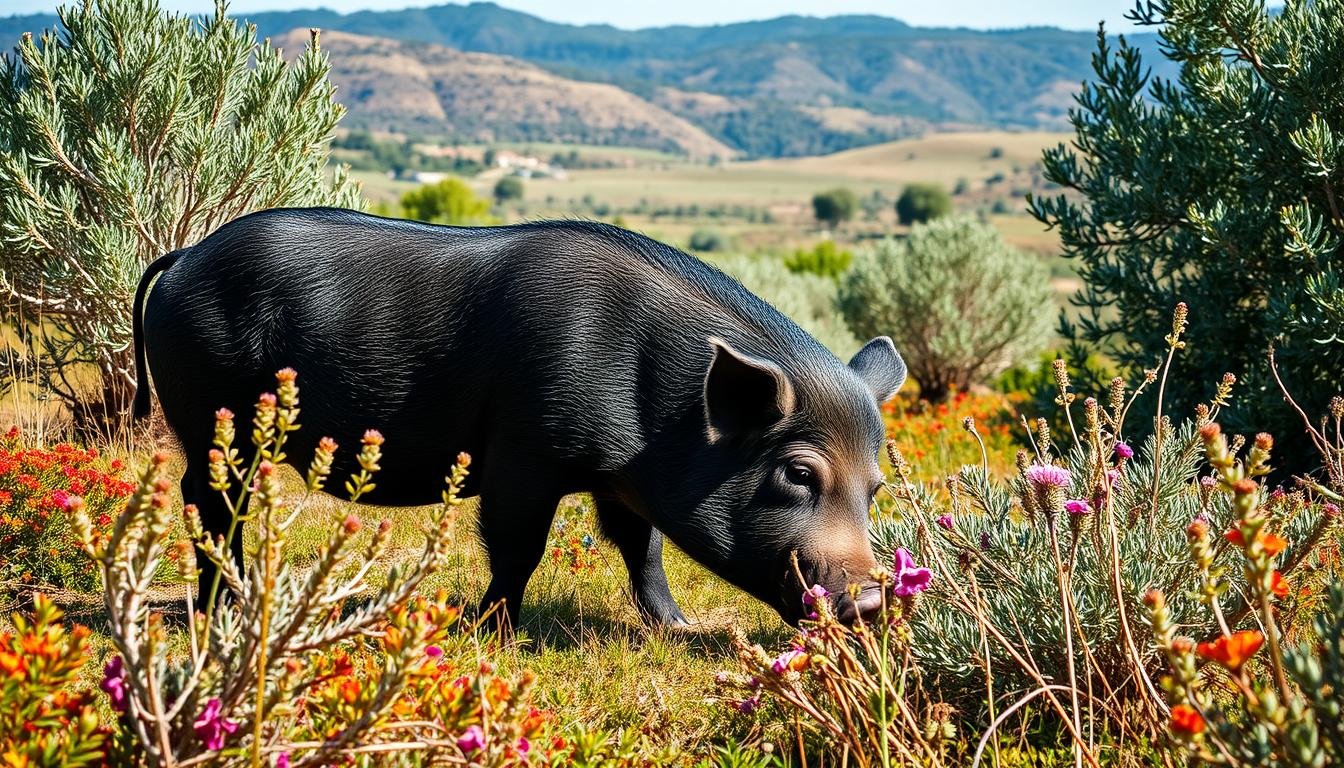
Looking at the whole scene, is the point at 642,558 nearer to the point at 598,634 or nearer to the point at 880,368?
the point at 598,634

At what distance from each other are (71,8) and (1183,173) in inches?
230

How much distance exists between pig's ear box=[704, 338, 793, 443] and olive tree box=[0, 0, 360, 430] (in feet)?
13.2

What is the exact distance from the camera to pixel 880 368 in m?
3.90

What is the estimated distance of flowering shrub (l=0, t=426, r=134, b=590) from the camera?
4254mm

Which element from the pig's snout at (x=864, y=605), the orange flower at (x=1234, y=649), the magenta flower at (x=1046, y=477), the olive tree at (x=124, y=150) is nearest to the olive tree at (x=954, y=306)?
the olive tree at (x=124, y=150)

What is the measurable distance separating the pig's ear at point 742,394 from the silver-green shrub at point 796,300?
7402 millimetres

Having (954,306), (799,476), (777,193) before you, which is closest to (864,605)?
(799,476)

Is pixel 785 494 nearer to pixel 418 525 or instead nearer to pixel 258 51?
pixel 418 525

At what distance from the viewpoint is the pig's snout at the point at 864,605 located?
2846 mm

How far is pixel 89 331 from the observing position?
6641 millimetres

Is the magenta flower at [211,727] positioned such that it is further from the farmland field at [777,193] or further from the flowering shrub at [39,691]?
the farmland field at [777,193]

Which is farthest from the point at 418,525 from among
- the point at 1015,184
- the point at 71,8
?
the point at 1015,184

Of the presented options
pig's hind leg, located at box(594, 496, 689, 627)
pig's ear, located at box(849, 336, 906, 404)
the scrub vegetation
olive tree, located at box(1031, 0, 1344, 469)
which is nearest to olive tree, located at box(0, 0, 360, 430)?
the scrub vegetation

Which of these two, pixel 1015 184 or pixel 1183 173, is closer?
pixel 1183 173
